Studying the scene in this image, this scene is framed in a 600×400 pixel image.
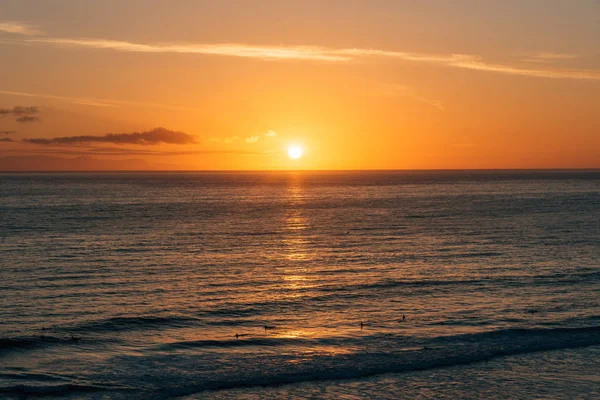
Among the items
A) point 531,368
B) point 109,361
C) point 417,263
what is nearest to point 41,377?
point 109,361

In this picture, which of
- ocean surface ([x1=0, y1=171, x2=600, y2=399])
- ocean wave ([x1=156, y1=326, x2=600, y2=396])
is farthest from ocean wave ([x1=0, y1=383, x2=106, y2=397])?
ocean wave ([x1=156, y1=326, x2=600, y2=396])

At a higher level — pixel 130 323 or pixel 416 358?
pixel 130 323

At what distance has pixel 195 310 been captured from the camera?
1492 inches

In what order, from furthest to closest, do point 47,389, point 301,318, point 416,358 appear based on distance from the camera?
1. point 301,318
2. point 416,358
3. point 47,389

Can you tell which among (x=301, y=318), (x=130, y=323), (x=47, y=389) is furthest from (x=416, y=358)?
(x=130, y=323)

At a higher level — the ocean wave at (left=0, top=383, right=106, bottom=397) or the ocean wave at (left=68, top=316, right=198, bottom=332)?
the ocean wave at (left=68, top=316, right=198, bottom=332)

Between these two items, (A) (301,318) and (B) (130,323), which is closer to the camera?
(B) (130,323)

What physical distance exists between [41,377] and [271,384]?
32.1ft

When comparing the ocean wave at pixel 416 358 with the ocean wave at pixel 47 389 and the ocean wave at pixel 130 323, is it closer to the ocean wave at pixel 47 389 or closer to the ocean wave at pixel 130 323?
the ocean wave at pixel 47 389

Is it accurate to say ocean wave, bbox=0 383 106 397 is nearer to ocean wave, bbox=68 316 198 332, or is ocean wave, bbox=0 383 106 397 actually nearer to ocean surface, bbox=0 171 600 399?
ocean surface, bbox=0 171 600 399

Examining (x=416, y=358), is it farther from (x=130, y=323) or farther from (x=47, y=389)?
(x=130, y=323)

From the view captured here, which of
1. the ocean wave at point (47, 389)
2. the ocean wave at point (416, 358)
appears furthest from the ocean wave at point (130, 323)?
the ocean wave at point (416, 358)

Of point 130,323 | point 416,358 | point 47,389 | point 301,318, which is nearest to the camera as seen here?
point 47,389

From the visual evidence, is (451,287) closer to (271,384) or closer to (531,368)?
(531,368)
